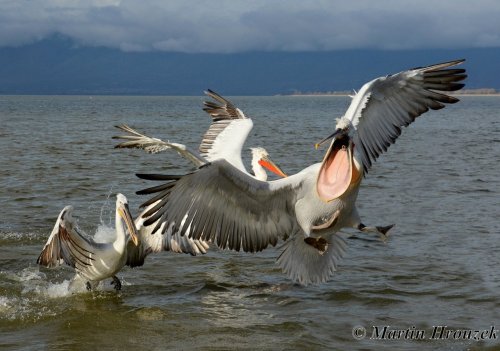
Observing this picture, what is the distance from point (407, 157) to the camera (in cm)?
2064

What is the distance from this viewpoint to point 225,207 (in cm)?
632

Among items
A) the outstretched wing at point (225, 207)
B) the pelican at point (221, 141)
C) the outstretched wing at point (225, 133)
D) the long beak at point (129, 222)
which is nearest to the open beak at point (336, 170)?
the outstretched wing at point (225, 207)

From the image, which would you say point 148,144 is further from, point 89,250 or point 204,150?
point 204,150

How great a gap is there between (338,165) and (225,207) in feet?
3.03

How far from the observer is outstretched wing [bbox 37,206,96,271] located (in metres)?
7.44

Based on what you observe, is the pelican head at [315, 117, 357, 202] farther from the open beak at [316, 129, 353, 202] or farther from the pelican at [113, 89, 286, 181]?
the pelican at [113, 89, 286, 181]

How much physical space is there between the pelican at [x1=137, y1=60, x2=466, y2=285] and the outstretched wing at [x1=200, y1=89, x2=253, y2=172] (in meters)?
1.65

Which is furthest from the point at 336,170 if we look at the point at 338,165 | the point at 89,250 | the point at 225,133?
the point at 225,133

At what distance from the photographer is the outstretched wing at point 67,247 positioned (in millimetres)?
7441

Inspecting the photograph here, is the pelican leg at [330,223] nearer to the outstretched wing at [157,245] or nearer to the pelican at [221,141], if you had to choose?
the pelican at [221,141]

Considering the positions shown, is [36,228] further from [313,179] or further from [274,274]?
[313,179]

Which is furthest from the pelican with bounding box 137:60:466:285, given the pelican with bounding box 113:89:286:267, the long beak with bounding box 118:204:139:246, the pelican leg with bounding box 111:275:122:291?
the pelican leg with bounding box 111:275:122:291

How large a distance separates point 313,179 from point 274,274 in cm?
227

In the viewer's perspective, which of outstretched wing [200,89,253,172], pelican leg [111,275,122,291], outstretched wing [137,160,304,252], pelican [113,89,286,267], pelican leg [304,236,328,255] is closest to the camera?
outstretched wing [137,160,304,252]
